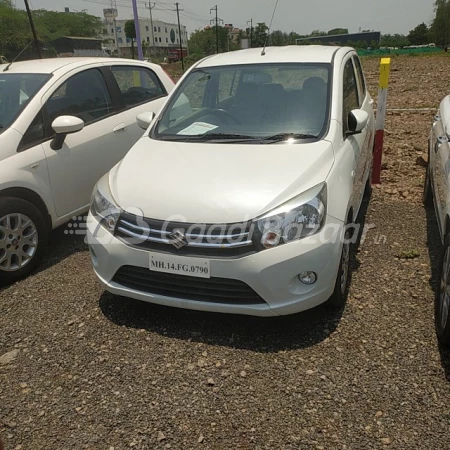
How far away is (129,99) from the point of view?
17.3ft

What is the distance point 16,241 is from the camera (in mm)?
3848

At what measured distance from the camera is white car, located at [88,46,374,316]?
9.00 ft

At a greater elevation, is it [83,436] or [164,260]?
[164,260]

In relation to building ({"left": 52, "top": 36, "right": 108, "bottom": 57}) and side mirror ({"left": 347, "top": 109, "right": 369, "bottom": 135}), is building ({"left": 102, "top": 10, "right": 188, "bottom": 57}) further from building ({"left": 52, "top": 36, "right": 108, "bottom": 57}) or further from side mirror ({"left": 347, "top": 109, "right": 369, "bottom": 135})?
side mirror ({"left": 347, "top": 109, "right": 369, "bottom": 135})

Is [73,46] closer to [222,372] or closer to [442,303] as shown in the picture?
[222,372]

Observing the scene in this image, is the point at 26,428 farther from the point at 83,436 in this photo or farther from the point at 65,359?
the point at 65,359

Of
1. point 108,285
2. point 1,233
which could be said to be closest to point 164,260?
point 108,285

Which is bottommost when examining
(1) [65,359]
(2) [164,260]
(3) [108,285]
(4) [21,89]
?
(1) [65,359]

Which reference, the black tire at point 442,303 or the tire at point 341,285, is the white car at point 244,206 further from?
the black tire at point 442,303

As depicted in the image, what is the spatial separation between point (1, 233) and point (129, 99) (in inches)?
91.4

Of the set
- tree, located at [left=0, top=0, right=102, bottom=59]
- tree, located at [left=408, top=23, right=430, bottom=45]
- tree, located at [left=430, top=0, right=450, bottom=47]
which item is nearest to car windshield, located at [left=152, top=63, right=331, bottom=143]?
tree, located at [left=0, top=0, right=102, bottom=59]

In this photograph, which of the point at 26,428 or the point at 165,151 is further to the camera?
the point at 165,151

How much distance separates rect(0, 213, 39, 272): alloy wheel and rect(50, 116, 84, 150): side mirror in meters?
0.77

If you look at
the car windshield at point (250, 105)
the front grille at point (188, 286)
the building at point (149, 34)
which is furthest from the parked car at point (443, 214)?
the building at point (149, 34)
